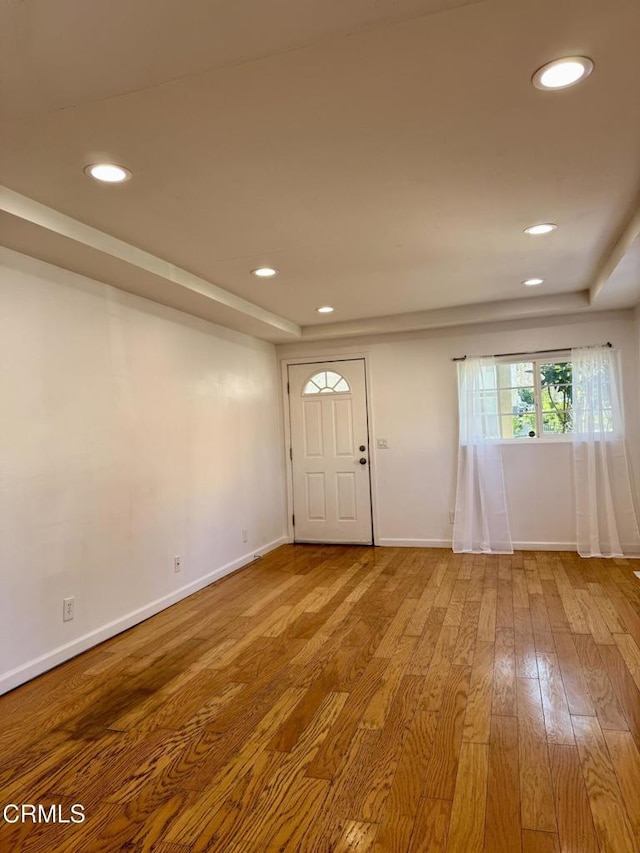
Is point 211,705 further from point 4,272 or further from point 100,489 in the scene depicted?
point 4,272

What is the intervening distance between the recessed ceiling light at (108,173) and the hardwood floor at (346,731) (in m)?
2.37

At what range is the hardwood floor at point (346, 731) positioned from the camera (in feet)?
5.58

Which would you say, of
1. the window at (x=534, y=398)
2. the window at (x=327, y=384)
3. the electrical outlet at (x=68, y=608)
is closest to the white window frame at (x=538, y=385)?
the window at (x=534, y=398)

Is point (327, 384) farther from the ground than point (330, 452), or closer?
farther from the ground

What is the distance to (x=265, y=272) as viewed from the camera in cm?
384

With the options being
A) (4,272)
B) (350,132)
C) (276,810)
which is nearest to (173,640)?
(276,810)

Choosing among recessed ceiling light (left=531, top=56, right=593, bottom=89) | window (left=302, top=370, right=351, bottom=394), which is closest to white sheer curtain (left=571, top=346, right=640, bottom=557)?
window (left=302, top=370, right=351, bottom=394)

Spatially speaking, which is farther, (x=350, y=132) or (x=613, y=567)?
(x=613, y=567)

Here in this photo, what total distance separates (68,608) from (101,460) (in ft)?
2.93

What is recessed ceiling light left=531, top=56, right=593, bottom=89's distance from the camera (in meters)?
1.72

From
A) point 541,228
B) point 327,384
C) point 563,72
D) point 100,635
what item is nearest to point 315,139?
point 563,72

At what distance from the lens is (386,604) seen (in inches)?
153

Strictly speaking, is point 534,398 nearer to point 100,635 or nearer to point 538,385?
point 538,385

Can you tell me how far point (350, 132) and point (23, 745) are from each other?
279 cm
